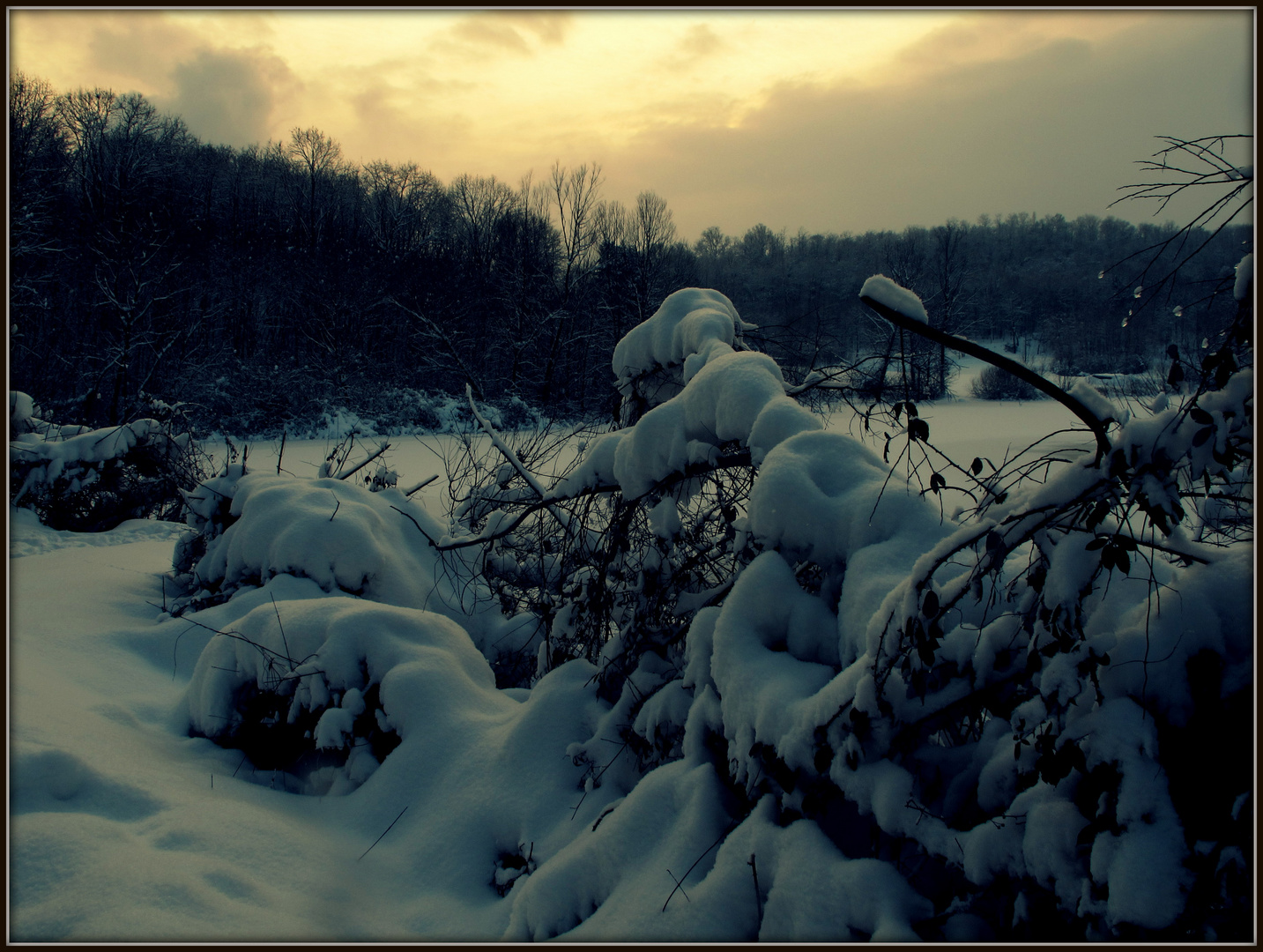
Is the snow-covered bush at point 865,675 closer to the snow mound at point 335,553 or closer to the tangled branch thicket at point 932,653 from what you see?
the tangled branch thicket at point 932,653

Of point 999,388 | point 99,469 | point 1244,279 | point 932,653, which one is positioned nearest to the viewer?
point 1244,279

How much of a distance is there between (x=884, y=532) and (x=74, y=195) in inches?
1369

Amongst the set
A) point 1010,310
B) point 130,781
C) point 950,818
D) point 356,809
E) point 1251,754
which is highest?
point 1010,310

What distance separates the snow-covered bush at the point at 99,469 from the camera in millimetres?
7789

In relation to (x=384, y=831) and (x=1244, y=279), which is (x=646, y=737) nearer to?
(x=384, y=831)

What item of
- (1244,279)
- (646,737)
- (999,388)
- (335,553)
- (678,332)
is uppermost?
(678,332)

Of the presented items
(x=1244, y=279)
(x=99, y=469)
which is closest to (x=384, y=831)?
(x=1244, y=279)

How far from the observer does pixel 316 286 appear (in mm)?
28250

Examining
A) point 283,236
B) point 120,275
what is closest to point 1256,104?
point 120,275

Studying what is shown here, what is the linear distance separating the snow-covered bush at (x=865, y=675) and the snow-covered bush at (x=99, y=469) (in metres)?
5.51

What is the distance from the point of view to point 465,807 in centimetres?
310

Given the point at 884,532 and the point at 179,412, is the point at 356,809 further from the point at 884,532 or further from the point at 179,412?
the point at 179,412

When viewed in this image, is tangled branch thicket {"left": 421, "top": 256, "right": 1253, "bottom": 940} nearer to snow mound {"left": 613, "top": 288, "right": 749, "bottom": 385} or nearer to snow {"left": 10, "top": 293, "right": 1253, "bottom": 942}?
snow {"left": 10, "top": 293, "right": 1253, "bottom": 942}

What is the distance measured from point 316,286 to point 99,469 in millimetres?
22744
